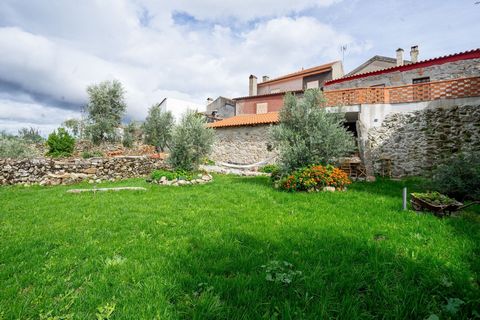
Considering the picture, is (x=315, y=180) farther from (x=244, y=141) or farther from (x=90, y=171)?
(x=244, y=141)

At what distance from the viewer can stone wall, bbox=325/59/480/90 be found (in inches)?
569

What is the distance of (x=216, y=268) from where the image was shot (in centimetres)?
290

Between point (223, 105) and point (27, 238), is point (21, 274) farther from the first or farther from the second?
point (223, 105)

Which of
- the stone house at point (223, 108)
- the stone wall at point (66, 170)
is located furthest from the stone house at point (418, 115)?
the stone house at point (223, 108)

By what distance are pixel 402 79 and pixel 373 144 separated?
7.68 metres

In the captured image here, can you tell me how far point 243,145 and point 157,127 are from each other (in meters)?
10.0

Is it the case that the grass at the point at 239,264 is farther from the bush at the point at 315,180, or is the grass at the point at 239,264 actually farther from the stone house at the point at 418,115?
the stone house at the point at 418,115

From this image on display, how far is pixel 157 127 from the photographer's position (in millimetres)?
23672

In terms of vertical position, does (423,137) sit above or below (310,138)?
above

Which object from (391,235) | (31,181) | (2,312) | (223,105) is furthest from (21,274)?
(223,105)

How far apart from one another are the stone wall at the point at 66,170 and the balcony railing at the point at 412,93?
11.9 m

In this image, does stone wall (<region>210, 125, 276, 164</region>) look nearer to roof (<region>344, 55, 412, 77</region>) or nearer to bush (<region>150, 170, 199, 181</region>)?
bush (<region>150, 170, 199, 181</region>)

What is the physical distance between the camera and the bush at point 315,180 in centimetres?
782

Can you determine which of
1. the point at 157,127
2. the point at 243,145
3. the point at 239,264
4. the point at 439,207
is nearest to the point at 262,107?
the point at 243,145
